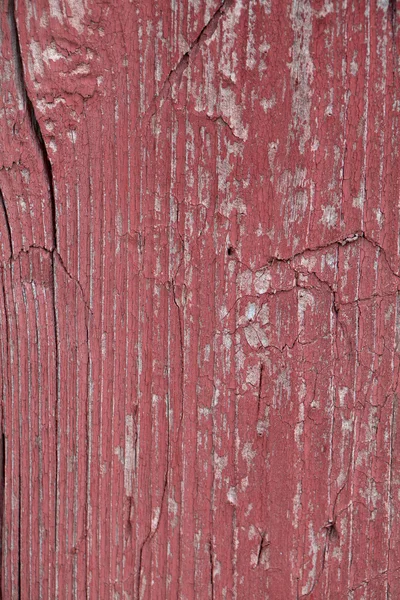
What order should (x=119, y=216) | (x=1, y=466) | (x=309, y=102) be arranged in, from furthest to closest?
1. (x=1, y=466)
2. (x=119, y=216)
3. (x=309, y=102)

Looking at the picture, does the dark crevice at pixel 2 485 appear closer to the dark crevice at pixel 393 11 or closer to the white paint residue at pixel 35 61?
the white paint residue at pixel 35 61

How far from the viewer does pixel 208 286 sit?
3.12 feet

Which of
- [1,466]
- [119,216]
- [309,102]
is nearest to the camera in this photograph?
[309,102]

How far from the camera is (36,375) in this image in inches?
41.8

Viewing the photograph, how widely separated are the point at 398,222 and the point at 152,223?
0.37m

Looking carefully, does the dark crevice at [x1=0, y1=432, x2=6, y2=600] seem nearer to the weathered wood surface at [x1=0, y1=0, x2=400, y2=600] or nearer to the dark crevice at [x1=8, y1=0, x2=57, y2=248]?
the weathered wood surface at [x1=0, y1=0, x2=400, y2=600]

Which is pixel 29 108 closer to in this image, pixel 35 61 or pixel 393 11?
pixel 35 61

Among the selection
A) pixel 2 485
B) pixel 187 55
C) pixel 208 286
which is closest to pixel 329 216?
pixel 208 286

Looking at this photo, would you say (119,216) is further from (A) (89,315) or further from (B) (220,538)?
(B) (220,538)

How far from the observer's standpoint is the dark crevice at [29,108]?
0.99m

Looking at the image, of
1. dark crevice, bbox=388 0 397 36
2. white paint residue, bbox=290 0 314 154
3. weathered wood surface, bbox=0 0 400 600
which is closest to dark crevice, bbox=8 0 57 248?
weathered wood surface, bbox=0 0 400 600

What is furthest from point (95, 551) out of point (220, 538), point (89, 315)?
point (89, 315)

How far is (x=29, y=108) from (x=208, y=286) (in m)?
0.42

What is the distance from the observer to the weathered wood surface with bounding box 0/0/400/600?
0.88 m
